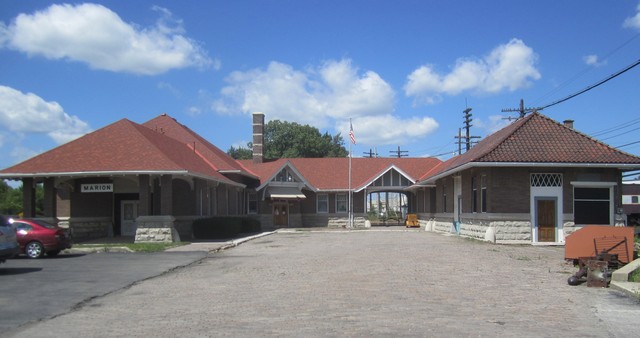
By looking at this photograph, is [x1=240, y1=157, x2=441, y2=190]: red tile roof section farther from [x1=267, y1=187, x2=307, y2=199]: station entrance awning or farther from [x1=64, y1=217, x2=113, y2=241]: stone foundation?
[x1=64, y1=217, x2=113, y2=241]: stone foundation

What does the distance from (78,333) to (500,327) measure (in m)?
6.16

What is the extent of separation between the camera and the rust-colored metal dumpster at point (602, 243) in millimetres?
14766

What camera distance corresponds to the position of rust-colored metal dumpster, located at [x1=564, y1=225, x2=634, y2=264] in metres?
14.8

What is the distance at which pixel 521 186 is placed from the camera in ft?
86.2

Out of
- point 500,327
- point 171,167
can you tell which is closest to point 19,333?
point 500,327

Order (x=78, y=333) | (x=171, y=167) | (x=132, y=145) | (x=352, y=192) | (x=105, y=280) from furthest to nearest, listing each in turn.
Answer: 1. (x=352, y=192)
2. (x=132, y=145)
3. (x=171, y=167)
4. (x=105, y=280)
5. (x=78, y=333)

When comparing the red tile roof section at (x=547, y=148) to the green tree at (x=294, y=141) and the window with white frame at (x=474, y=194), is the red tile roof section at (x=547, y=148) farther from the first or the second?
the green tree at (x=294, y=141)

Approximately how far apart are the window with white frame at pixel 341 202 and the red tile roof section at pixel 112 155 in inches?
809

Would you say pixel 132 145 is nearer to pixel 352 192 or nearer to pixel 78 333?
pixel 78 333

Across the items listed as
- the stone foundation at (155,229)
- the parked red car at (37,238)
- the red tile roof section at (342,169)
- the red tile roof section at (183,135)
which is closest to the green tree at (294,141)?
the red tile roof section at (342,169)

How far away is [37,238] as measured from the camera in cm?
2017

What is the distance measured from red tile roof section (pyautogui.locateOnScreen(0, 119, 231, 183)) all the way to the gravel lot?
10.5 metres

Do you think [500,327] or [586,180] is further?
[586,180]

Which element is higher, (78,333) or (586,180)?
(586,180)
